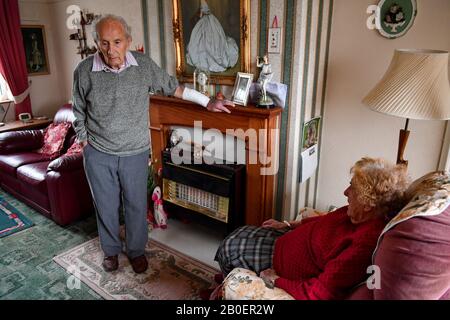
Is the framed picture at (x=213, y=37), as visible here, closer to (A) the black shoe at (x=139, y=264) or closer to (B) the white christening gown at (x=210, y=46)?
(B) the white christening gown at (x=210, y=46)

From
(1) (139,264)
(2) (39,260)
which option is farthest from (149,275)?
(2) (39,260)

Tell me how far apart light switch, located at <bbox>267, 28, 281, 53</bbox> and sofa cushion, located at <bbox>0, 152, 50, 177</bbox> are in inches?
94.9

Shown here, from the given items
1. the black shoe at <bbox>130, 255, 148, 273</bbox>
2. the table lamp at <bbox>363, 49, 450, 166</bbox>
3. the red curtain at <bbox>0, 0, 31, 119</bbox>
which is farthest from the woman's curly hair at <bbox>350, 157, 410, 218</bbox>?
the red curtain at <bbox>0, 0, 31, 119</bbox>

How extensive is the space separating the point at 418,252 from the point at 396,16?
1531mm

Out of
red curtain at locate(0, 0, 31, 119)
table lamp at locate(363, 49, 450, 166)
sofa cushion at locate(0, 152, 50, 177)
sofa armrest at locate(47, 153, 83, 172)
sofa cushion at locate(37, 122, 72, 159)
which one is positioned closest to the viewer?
table lamp at locate(363, 49, 450, 166)

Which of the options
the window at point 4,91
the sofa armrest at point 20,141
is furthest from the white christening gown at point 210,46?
the window at point 4,91

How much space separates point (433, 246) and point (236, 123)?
56.7 inches

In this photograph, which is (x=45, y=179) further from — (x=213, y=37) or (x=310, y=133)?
(x=310, y=133)

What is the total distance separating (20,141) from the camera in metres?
3.40

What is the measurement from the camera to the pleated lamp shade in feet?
4.70

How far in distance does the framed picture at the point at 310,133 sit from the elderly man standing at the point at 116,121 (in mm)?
551

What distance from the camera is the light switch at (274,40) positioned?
1960 mm

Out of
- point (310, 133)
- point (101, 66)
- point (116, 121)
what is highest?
point (101, 66)

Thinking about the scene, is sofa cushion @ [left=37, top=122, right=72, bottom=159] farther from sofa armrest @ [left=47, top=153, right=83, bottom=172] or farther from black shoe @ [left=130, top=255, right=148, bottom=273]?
black shoe @ [left=130, top=255, right=148, bottom=273]
